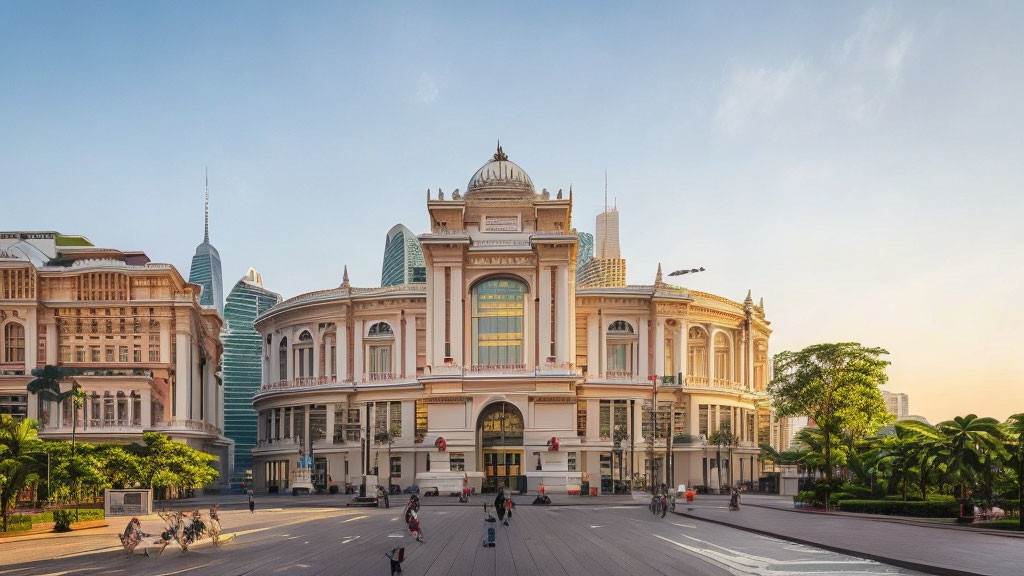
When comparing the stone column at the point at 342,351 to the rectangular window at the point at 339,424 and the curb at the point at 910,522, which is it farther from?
the curb at the point at 910,522

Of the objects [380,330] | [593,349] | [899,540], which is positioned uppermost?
[380,330]

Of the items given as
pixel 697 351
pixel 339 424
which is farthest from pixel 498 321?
pixel 697 351

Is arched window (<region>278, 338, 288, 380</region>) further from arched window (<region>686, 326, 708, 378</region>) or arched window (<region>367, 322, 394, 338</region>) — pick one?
arched window (<region>686, 326, 708, 378</region>)

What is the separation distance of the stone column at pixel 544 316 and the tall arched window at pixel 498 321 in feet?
7.90

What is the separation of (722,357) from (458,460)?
40.1 m

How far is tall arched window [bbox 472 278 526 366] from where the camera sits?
323 feet

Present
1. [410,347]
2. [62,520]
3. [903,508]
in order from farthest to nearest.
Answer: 1. [410,347]
2. [903,508]
3. [62,520]

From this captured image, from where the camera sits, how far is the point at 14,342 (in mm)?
100625

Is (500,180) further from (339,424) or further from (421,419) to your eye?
(339,424)

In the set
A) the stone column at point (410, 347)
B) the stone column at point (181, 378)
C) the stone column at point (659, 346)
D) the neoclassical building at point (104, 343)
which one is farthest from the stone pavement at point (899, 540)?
the neoclassical building at point (104, 343)

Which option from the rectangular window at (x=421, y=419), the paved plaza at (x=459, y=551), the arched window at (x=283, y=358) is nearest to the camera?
the paved plaza at (x=459, y=551)

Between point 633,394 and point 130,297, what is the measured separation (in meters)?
56.5

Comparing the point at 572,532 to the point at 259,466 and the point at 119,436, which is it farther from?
the point at 259,466

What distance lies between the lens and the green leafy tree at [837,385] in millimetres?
68312
